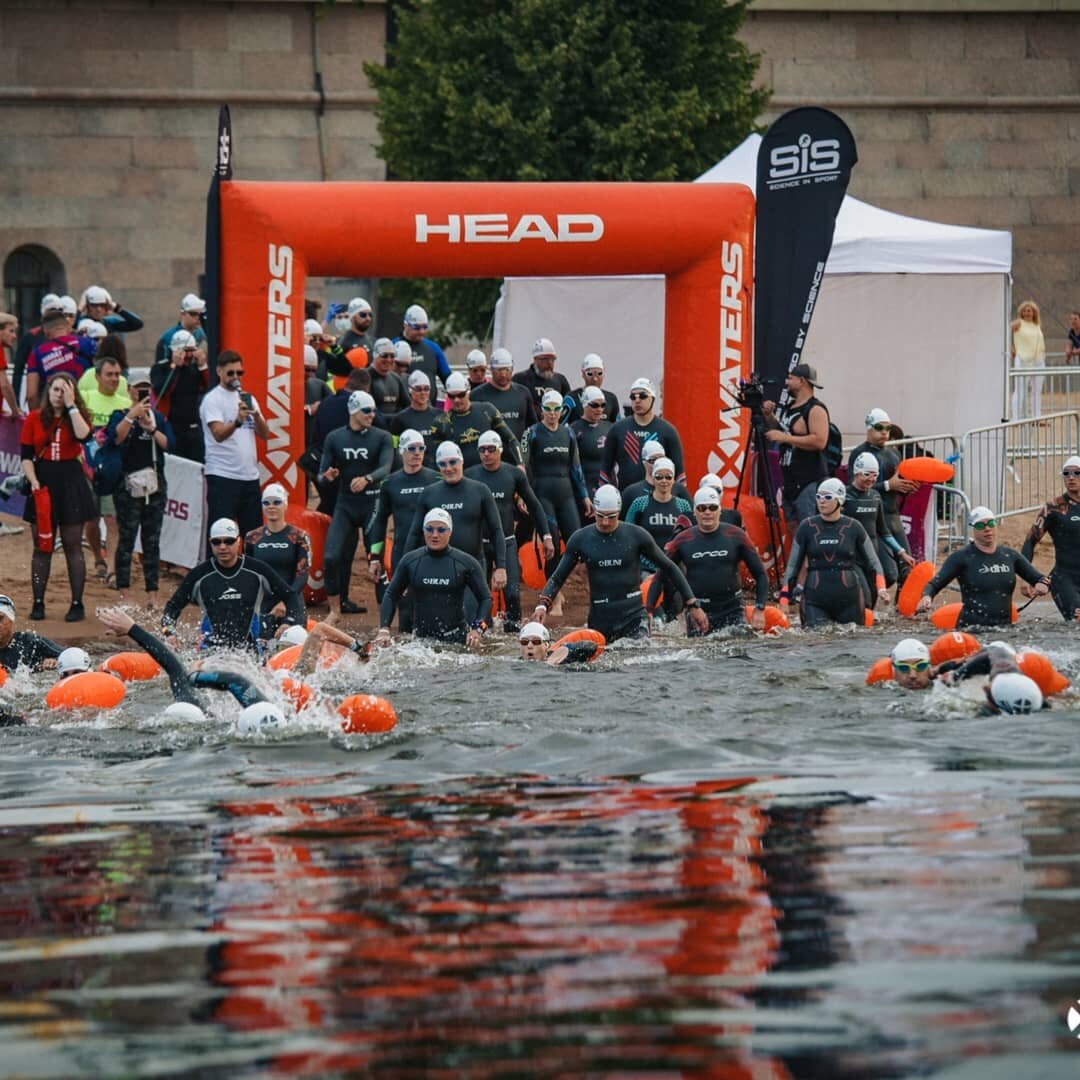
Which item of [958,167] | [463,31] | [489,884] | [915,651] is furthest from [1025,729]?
[958,167]

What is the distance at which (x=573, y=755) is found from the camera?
1145 centimetres

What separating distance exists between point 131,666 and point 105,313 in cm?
568

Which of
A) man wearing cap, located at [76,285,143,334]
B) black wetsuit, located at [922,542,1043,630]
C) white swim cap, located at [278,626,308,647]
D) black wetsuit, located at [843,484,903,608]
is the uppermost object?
man wearing cap, located at [76,285,143,334]

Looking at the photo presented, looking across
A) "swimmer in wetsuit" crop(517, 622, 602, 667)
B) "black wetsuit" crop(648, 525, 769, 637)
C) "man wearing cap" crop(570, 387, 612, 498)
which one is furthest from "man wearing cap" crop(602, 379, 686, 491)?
"swimmer in wetsuit" crop(517, 622, 602, 667)

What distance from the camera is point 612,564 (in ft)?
53.0

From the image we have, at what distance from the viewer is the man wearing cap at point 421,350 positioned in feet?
62.4

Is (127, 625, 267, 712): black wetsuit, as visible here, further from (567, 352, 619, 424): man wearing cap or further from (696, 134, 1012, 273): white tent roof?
(696, 134, 1012, 273): white tent roof

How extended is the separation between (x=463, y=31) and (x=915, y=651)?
14.4 m

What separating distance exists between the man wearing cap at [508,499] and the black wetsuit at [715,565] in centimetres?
109

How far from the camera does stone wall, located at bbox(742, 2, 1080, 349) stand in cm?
3064

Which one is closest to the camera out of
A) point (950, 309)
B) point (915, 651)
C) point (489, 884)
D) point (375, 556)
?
point (489, 884)

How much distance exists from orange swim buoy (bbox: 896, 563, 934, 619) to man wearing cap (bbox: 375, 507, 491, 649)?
3993 millimetres

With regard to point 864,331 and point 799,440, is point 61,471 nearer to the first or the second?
point 799,440

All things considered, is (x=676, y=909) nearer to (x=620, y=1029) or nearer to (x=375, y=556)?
(x=620, y=1029)
